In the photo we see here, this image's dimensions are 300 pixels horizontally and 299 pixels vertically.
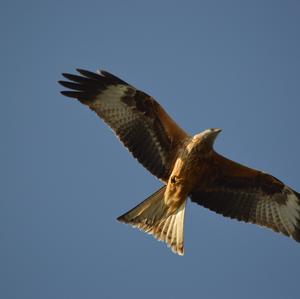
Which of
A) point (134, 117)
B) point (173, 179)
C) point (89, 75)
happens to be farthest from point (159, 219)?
point (89, 75)

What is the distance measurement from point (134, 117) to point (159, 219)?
161cm

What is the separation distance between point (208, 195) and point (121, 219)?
1497mm

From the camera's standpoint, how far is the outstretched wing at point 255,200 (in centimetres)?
825

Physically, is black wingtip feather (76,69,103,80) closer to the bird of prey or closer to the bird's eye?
the bird of prey

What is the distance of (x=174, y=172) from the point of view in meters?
7.84

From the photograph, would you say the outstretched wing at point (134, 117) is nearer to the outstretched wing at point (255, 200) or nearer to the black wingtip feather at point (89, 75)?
the black wingtip feather at point (89, 75)

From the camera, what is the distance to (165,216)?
792 centimetres

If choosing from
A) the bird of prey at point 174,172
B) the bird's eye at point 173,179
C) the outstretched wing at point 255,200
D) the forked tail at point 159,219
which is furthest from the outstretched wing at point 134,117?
the outstretched wing at point 255,200

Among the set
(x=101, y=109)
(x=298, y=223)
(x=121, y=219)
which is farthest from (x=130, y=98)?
(x=298, y=223)

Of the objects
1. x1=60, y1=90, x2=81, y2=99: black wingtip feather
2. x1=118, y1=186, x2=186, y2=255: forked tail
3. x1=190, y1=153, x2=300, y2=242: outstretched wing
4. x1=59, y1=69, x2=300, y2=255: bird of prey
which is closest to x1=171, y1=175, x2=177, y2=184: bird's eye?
x1=59, y1=69, x2=300, y2=255: bird of prey

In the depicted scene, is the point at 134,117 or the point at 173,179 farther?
the point at 134,117

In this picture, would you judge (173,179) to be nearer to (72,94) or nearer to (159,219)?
(159,219)

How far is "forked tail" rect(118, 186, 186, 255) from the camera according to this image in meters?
7.75

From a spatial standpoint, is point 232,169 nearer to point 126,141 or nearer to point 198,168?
point 198,168
